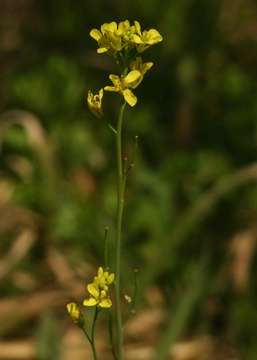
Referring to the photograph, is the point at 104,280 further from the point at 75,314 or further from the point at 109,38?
the point at 109,38

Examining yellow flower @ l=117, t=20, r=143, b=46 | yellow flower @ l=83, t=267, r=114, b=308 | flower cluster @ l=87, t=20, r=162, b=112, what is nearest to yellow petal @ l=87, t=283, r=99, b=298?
yellow flower @ l=83, t=267, r=114, b=308

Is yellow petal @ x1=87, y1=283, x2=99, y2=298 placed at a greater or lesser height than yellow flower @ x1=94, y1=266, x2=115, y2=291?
lesser

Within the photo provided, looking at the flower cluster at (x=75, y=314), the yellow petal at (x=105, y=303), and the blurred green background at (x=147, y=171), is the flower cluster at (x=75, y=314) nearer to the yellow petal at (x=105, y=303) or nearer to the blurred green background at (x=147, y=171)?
the yellow petal at (x=105, y=303)

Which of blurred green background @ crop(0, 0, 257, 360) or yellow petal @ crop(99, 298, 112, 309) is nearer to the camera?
yellow petal @ crop(99, 298, 112, 309)

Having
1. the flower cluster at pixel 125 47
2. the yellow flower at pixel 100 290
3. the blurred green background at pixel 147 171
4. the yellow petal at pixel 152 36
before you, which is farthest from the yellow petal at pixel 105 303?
the blurred green background at pixel 147 171

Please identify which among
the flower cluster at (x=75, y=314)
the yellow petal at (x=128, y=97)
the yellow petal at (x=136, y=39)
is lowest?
the flower cluster at (x=75, y=314)

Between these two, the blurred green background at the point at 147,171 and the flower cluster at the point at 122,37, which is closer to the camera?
the flower cluster at the point at 122,37

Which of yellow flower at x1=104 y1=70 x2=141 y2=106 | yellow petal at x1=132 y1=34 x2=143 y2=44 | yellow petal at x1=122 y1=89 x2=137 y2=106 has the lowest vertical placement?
yellow petal at x1=122 y1=89 x2=137 y2=106

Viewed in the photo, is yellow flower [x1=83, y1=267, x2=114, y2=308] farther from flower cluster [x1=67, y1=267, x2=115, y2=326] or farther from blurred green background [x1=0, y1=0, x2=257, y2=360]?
blurred green background [x1=0, y1=0, x2=257, y2=360]
